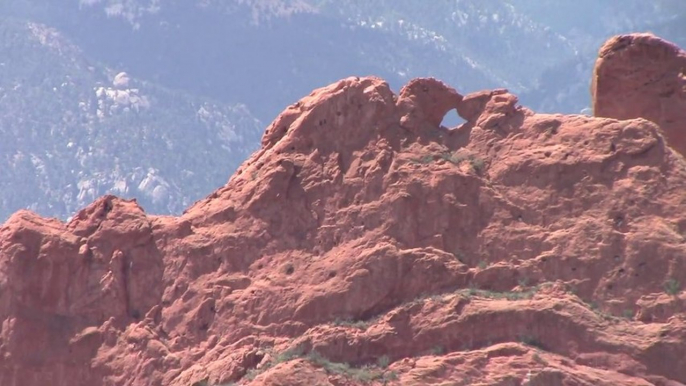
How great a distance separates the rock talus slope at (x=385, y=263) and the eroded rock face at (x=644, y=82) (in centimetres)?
443

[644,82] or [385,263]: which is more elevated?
[644,82]

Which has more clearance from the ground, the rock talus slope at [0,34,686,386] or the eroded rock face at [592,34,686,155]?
the eroded rock face at [592,34,686,155]

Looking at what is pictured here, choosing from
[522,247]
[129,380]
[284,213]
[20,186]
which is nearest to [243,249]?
[284,213]

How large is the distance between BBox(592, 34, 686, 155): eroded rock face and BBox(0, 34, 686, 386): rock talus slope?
443 cm

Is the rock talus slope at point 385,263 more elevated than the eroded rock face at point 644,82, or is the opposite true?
the eroded rock face at point 644,82

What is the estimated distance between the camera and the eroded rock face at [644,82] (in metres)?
46.4

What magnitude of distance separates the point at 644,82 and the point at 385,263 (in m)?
10.2

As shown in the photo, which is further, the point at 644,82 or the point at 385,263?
the point at 644,82

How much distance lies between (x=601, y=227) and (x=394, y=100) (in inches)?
259

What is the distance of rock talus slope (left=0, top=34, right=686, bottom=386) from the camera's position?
3881 cm

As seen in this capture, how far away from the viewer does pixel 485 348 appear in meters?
38.7

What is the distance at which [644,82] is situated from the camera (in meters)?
46.7

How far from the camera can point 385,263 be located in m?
40.8

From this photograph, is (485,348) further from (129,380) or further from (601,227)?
(129,380)
